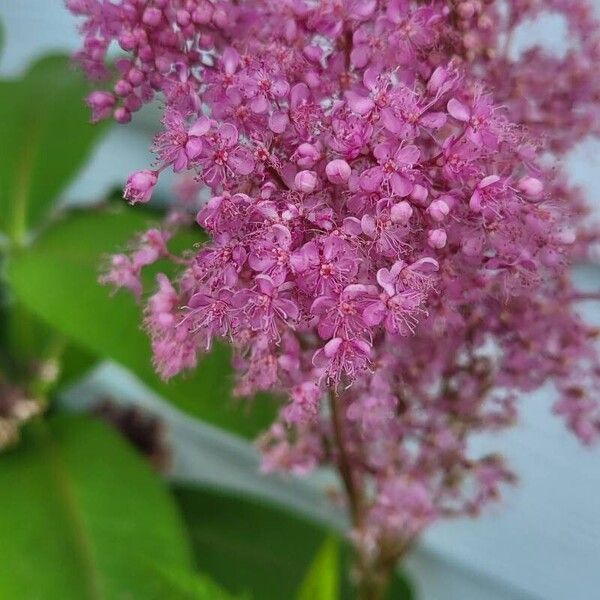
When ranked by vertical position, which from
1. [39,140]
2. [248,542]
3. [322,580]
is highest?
[39,140]

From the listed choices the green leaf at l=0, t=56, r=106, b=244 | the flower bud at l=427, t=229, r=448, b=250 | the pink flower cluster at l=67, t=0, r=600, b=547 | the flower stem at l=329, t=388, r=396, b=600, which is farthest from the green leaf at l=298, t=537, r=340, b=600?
the green leaf at l=0, t=56, r=106, b=244

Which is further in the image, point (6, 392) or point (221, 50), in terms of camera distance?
point (6, 392)

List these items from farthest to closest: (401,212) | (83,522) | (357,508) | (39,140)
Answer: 1. (39,140)
2. (83,522)
3. (357,508)
4. (401,212)

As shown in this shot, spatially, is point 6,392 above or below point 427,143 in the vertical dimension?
below

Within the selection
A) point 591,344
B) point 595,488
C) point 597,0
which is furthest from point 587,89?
point 595,488

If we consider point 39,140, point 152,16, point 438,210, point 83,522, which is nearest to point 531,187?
point 438,210

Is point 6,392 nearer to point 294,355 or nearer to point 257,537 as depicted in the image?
point 257,537

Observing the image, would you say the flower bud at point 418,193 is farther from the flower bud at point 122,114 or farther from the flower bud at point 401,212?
the flower bud at point 122,114

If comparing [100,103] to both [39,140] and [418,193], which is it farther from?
[39,140]
